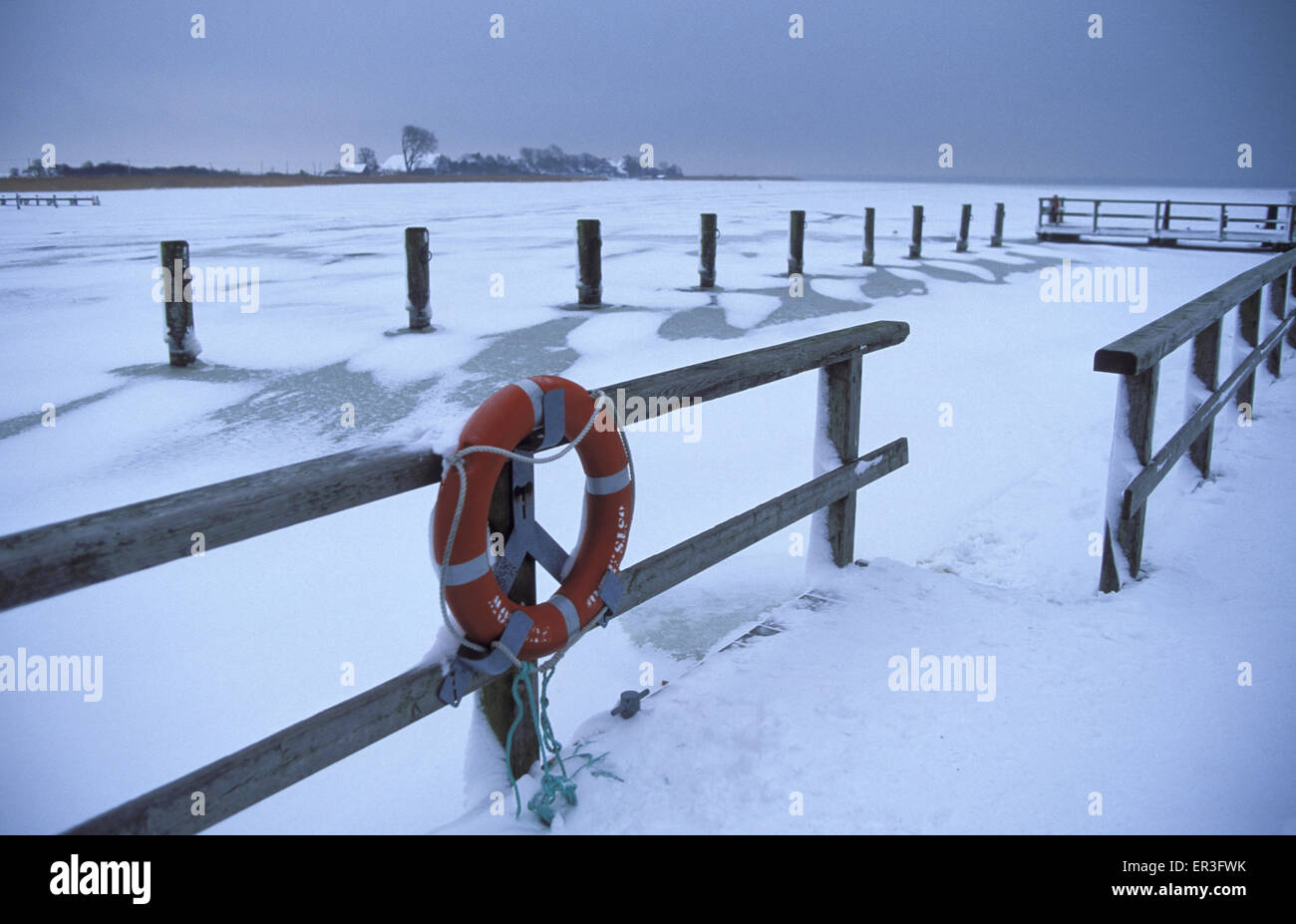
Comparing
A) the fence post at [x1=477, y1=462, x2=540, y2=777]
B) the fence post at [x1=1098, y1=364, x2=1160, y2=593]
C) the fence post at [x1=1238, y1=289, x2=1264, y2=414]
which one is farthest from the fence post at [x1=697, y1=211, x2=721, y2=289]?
Result: the fence post at [x1=477, y1=462, x2=540, y2=777]

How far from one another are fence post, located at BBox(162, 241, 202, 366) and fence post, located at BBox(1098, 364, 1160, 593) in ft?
22.6

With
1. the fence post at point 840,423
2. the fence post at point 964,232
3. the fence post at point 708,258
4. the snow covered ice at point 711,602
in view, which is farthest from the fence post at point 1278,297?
the fence post at point 964,232

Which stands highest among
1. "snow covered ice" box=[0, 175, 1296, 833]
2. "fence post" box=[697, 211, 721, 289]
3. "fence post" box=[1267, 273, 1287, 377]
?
"fence post" box=[697, 211, 721, 289]

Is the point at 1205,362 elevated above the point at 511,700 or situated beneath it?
elevated above

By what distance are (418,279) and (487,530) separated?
7.57m

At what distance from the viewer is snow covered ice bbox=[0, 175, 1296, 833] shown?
229 cm

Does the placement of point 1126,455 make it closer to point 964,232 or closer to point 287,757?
point 287,757

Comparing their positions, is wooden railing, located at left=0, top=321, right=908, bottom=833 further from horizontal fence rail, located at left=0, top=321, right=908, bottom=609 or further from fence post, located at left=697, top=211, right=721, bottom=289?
fence post, located at left=697, top=211, right=721, bottom=289

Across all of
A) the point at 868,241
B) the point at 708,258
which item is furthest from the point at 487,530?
the point at 868,241

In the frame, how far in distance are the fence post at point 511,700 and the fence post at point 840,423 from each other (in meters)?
1.53

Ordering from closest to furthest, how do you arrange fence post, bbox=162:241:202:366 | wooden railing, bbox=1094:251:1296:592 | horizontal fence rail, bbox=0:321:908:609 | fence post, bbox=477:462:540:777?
horizontal fence rail, bbox=0:321:908:609 → fence post, bbox=477:462:540:777 → wooden railing, bbox=1094:251:1296:592 → fence post, bbox=162:241:202:366

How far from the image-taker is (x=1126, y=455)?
335 centimetres

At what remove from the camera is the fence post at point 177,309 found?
7711mm

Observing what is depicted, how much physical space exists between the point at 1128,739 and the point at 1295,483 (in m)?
3.11
